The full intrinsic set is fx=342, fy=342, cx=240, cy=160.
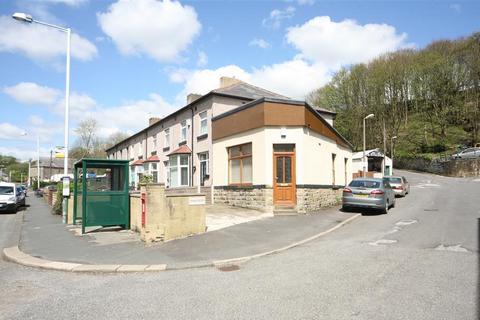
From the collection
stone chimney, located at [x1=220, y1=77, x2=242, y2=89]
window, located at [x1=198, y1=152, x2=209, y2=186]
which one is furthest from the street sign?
stone chimney, located at [x1=220, y1=77, x2=242, y2=89]

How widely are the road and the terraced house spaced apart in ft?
22.0

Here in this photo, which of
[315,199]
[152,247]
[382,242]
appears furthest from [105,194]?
[315,199]

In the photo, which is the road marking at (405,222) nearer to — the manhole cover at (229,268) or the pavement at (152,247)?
the pavement at (152,247)

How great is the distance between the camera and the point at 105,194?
11.5m

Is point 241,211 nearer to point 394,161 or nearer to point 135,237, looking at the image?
point 135,237

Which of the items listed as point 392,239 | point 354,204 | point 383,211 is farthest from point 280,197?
point 392,239

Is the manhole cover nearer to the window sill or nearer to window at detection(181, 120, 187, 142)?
the window sill

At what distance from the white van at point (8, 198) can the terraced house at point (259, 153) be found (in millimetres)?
9621

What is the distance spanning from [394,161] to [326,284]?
51.9m

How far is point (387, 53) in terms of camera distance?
175 feet

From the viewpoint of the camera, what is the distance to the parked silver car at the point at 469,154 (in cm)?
4128

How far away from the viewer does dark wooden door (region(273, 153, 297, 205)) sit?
15234mm

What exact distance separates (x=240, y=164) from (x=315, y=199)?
4.03 metres

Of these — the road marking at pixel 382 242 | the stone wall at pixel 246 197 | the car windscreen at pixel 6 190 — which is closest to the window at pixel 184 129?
the stone wall at pixel 246 197
